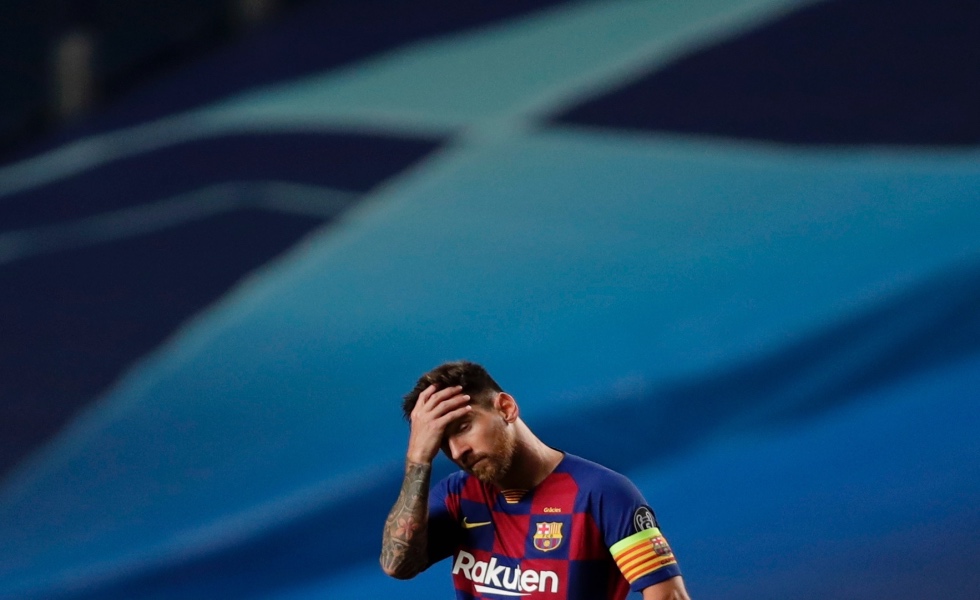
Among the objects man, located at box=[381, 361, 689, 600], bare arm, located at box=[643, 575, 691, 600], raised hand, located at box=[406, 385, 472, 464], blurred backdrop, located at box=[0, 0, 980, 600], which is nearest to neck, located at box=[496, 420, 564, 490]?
man, located at box=[381, 361, 689, 600]

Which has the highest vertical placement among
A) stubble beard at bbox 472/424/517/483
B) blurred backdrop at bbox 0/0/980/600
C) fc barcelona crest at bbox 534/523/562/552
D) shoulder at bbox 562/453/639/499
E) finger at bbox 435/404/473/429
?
blurred backdrop at bbox 0/0/980/600

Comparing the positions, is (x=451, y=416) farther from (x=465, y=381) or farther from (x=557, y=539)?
(x=557, y=539)

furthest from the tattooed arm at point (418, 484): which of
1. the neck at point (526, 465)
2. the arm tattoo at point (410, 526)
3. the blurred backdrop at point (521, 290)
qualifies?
the blurred backdrop at point (521, 290)

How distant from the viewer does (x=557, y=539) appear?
75.1 inches

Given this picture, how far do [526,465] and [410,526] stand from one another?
203 millimetres

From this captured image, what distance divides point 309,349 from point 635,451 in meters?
1.48

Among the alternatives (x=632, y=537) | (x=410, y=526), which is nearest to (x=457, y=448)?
(x=410, y=526)

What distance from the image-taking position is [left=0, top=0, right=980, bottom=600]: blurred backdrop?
3.97 meters

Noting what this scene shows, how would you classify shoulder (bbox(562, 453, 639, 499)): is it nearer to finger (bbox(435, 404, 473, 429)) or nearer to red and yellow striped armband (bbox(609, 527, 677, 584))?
red and yellow striped armband (bbox(609, 527, 677, 584))

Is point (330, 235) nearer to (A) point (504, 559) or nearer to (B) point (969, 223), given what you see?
(B) point (969, 223)

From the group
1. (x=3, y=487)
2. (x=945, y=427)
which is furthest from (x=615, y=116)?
(x=3, y=487)

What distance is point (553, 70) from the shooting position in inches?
237

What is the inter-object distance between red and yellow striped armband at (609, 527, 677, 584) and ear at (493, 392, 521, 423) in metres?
0.25

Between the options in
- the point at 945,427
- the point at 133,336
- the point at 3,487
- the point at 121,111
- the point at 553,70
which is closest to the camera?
the point at 945,427
